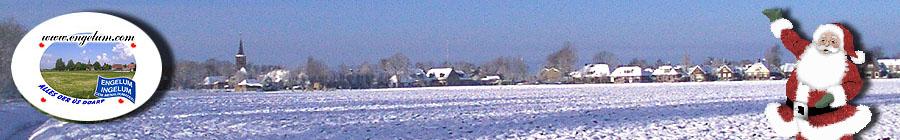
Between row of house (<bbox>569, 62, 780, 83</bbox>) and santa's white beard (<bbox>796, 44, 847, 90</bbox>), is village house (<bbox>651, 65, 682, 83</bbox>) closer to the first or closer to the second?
row of house (<bbox>569, 62, 780, 83</bbox>)

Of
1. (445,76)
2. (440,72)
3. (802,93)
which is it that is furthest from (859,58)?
(440,72)

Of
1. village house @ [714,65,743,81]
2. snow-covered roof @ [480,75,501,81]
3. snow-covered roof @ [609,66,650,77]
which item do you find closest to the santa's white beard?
village house @ [714,65,743,81]

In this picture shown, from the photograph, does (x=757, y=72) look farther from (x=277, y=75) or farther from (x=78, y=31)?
(x=78, y=31)

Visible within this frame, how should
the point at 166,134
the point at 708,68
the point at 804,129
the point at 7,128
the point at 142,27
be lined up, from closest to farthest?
the point at 142,27, the point at 804,129, the point at 7,128, the point at 166,134, the point at 708,68

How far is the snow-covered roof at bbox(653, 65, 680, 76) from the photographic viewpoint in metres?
111

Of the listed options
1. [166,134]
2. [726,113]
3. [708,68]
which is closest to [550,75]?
[708,68]

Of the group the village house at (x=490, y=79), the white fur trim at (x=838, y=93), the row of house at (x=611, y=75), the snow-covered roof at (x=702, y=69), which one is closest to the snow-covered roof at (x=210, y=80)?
the white fur trim at (x=838, y=93)

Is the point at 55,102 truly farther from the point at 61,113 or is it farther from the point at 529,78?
the point at 529,78

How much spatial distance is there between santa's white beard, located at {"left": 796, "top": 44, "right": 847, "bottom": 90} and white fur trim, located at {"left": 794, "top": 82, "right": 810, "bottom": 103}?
0.11ft

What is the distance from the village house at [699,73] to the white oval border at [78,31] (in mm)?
103364

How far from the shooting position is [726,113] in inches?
1001

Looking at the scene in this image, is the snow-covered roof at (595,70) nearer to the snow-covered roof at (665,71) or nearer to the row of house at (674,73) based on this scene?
the row of house at (674,73)

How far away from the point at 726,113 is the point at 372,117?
10.8 meters

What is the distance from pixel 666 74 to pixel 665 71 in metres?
1.70
